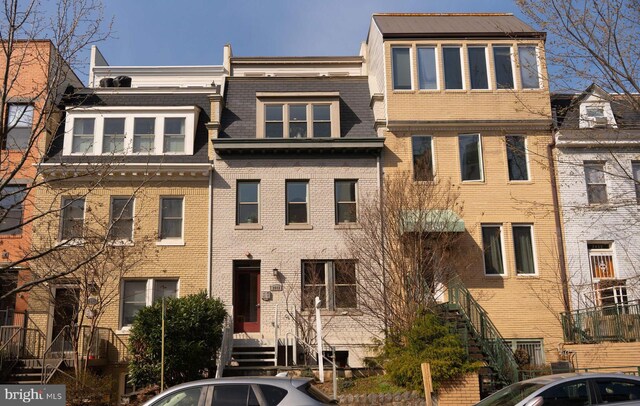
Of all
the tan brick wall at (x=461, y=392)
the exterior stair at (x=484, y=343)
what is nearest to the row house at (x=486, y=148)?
the exterior stair at (x=484, y=343)

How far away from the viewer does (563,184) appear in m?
21.2

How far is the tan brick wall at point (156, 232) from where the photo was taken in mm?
20203

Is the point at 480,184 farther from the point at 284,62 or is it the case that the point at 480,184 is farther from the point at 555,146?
the point at 284,62

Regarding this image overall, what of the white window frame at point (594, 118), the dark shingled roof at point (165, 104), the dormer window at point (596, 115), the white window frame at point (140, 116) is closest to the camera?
the white window frame at point (594, 118)

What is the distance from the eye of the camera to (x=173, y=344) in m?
16.5

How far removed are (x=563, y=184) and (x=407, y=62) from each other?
272 inches

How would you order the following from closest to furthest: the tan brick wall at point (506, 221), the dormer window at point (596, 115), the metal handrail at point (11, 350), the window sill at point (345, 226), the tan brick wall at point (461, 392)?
the dormer window at point (596, 115) → the tan brick wall at point (461, 392) → the metal handrail at point (11, 350) → the tan brick wall at point (506, 221) → the window sill at point (345, 226)

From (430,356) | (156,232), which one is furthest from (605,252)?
(156,232)

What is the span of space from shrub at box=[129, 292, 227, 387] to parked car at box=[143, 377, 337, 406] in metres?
7.68

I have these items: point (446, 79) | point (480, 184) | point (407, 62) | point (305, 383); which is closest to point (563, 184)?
point (480, 184)

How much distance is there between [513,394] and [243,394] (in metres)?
4.30

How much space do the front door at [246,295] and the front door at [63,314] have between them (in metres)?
5.01

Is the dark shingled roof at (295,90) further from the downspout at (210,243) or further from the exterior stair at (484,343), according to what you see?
the exterior stair at (484,343)

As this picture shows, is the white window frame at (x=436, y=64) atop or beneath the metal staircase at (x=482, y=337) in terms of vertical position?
atop
